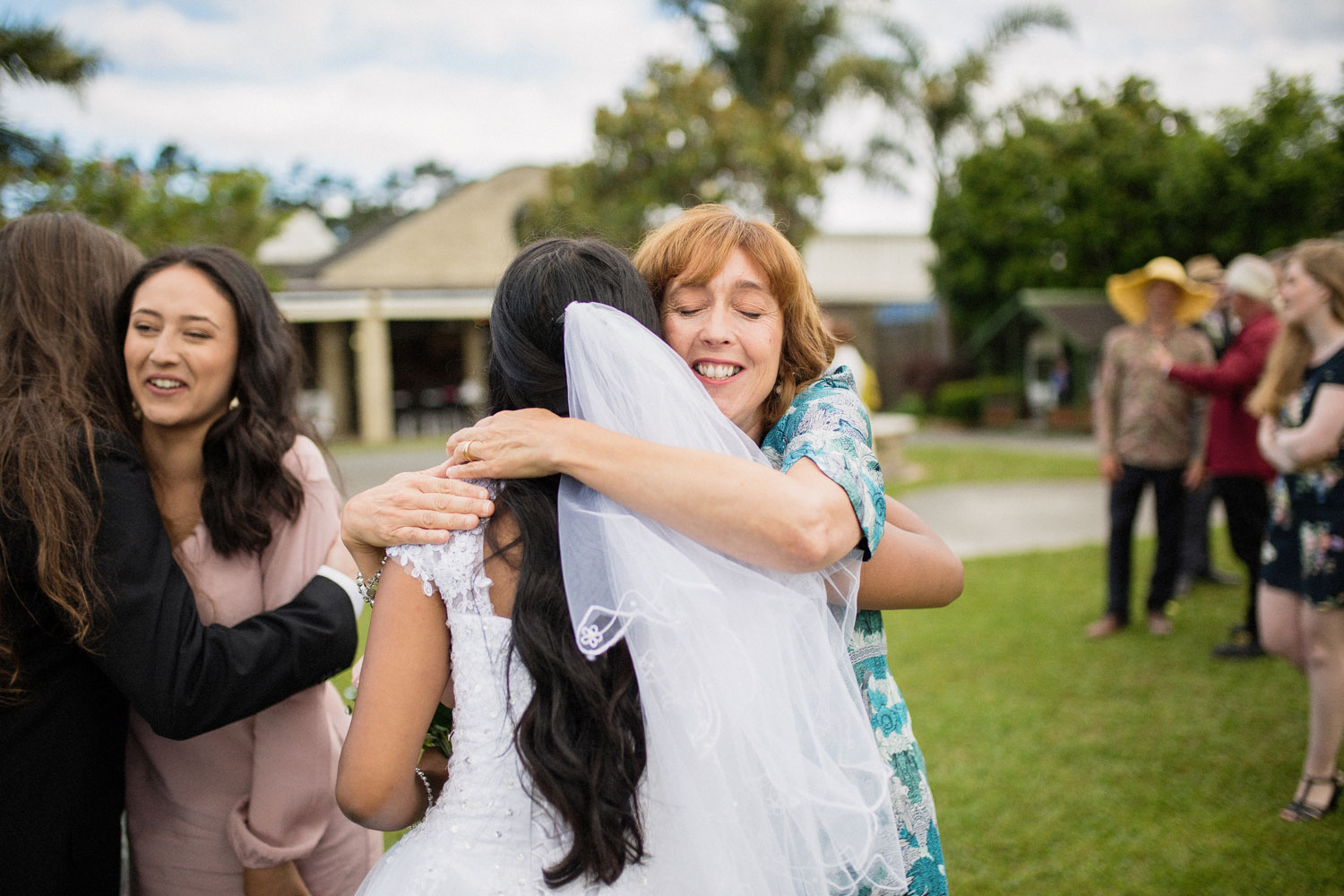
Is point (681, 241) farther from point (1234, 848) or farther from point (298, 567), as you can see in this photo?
point (1234, 848)

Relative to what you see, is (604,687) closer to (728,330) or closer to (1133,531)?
(728,330)

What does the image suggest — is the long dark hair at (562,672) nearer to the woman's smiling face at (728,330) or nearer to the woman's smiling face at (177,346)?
the woman's smiling face at (728,330)

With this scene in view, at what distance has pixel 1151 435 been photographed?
5680mm

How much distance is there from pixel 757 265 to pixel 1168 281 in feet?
15.9

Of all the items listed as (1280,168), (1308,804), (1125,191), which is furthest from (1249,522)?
(1125,191)

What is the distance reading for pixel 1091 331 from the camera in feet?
62.4

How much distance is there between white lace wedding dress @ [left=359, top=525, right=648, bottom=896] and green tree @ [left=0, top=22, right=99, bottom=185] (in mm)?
9548

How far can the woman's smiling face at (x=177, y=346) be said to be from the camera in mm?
2039

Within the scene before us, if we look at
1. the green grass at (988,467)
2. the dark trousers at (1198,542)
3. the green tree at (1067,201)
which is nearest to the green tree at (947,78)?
the green tree at (1067,201)

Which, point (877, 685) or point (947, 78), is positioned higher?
point (947, 78)

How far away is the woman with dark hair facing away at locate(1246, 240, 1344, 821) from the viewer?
3406 millimetres

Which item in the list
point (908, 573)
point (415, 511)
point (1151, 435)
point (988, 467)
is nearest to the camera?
point (415, 511)

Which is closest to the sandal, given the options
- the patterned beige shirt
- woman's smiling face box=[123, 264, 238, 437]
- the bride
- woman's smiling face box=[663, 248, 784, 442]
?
the patterned beige shirt

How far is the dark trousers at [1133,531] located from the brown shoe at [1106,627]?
30mm
